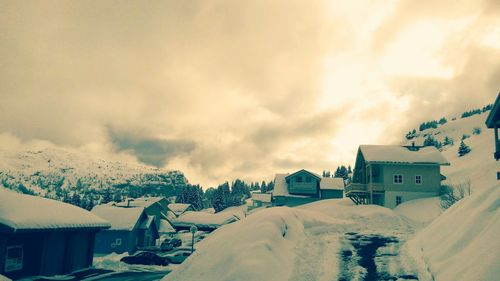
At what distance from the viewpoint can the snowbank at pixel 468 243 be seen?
35.9 ft

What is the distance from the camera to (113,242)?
154 feet

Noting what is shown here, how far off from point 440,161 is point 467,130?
74.3 m

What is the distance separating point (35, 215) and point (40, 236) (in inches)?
74.5

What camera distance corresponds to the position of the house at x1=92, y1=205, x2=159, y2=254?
46.8 meters

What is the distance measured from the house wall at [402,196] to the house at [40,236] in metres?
32.2

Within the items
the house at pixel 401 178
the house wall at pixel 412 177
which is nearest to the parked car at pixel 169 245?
the house at pixel 401 178

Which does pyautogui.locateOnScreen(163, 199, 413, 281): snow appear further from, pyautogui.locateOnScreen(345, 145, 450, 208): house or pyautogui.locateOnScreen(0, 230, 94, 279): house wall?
pyautogui.locateOnScreen(345, 145, 450, 208): house

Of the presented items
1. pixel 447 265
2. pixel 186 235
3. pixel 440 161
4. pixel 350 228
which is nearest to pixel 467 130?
pixel 440 161

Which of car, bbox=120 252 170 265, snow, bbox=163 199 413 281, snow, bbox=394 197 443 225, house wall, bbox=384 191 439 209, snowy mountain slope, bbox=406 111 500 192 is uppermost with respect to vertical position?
snowy mountain slope, bbox=406 111 500 192

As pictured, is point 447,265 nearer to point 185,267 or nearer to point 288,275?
point 288,275

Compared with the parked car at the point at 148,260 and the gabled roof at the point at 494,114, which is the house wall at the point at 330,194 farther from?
the gabled roof at the point at 494,114

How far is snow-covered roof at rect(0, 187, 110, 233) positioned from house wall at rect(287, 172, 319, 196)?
35.6 m

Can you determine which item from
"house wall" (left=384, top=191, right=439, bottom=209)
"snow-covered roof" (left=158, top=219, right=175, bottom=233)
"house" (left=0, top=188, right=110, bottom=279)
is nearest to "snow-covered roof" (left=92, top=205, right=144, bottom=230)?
"house" (left=0, top=188, right=110, bottom=279)

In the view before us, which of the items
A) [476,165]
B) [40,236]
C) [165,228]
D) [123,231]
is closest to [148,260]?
[40,236]
